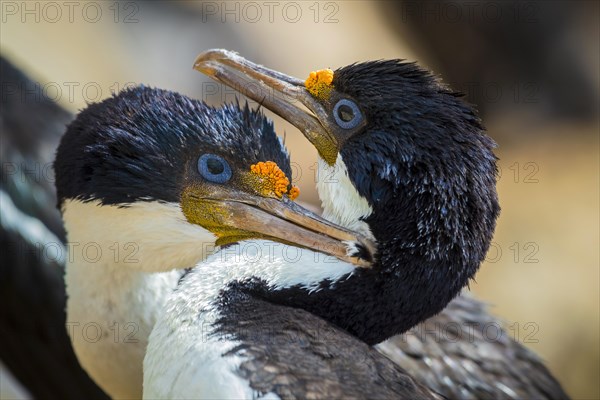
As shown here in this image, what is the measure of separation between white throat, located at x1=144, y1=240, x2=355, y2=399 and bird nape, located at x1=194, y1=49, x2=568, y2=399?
10 cm

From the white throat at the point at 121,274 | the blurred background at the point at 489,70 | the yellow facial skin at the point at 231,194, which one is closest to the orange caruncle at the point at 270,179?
the yellow facial skin at the point at 231,194

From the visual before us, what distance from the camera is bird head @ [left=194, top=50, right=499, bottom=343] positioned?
2.68 metres

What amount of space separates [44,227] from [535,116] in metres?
4.87

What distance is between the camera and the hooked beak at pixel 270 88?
3111 mm

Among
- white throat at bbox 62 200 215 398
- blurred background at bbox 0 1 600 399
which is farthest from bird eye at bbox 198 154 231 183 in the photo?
blurred background at bbox 0 1 600 399

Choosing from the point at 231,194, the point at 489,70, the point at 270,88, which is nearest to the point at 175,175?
the point at 231,194

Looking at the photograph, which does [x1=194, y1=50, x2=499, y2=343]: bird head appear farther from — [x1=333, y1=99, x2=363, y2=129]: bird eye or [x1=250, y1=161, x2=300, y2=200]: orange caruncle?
[x1=250, y1=161, x2=300, y2=200]: orange caruncle

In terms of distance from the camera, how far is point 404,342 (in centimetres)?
379

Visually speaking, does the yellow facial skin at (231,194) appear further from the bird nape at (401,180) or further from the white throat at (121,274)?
the bird nape at (401,180)

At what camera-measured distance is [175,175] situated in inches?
121

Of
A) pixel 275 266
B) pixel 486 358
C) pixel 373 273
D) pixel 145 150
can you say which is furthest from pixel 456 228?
pixel 486 358

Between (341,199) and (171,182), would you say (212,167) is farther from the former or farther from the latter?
(341,199)

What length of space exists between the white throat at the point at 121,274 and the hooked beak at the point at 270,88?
1.55 ft

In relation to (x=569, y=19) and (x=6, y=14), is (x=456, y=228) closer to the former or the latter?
(x=6, y=14)
